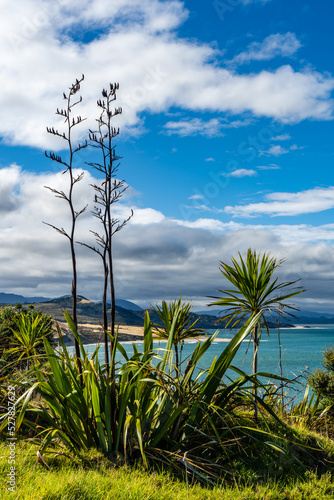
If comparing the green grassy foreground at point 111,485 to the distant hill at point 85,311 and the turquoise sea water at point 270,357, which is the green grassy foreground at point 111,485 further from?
the distant hill at point 85,311

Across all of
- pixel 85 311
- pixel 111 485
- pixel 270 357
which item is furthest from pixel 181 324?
pixel 85 311

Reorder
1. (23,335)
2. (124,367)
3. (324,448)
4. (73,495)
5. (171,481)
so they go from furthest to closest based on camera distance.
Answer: (23,335) < (324,448) < (124,367) < (171,481) < (73,495)

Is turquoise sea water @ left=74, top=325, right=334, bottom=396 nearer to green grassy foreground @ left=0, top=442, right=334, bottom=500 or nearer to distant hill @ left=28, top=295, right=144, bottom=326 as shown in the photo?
green grassy foreground @ left=0, top=442, right=334, bottom=500

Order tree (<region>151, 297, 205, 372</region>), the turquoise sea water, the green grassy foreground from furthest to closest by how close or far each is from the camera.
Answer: the turquoise sea water
tree (<region>151, 297, 205, 372</region>)
the green grassy foreground

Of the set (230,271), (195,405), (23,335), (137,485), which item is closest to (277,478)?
(195,405)

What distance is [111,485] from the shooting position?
9.45ft

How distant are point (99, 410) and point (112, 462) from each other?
1.44 ft

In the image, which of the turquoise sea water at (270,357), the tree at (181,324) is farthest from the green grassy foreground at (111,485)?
the tree at (181,324)

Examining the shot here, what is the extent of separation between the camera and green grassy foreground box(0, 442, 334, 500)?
271cm

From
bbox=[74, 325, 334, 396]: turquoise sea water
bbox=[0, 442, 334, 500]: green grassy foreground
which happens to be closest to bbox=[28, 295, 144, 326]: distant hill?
bbox=[74, 325, 334, 396]: turquoise sea water

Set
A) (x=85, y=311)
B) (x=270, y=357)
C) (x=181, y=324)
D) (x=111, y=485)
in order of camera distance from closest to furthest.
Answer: (x=111, y=485)
(x=181, y=324)
(x=270, y=357)
(x=85, y=311)

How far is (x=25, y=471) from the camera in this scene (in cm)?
318

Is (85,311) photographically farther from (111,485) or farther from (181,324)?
(111,485)

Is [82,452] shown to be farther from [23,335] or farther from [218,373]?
[23,335]
